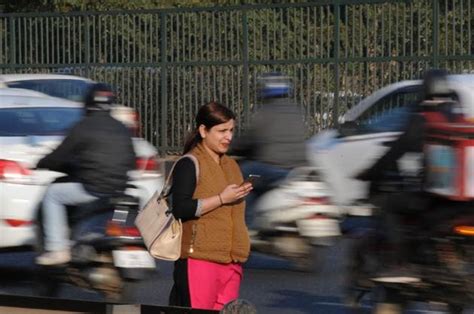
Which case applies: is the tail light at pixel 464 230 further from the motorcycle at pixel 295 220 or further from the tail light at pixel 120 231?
the motorcycle at pixel 295 220

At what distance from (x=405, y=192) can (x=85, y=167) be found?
8.20 ft

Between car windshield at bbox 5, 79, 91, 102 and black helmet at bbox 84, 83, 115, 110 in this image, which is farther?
car windshield at bbox 5, 79, 91, 102

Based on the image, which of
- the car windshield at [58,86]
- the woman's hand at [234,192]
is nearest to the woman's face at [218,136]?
the woman's hand at [234,192]

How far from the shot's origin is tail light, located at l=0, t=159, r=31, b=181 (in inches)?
432

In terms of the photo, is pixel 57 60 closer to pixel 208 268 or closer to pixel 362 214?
pixel 362 214

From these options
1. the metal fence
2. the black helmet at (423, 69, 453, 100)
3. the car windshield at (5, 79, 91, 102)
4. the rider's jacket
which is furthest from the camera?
the metal fence

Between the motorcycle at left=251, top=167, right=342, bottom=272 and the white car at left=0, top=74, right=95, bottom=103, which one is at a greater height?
the white car at left=0, top=74, right=95, bottom=103

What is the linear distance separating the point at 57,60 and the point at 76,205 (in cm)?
Answer: 1509

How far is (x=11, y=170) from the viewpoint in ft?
36.0

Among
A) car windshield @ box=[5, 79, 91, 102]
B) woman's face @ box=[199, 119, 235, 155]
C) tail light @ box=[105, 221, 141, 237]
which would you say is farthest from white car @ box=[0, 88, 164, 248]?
car windshield @ box=[5, 79, 91, 102]

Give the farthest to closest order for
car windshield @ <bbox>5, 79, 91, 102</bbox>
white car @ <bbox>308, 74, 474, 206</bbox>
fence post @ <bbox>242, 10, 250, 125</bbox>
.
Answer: fence post @ <bbox>242, 10, 250, 125</bbox>, car windshield @ <bbox>5, 79, 91, 102</bbox>, white car @ <bbox>308, 74, 474, 206</bbox>

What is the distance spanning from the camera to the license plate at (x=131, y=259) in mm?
9453

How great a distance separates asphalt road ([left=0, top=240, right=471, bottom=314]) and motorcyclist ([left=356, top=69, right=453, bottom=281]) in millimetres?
1133

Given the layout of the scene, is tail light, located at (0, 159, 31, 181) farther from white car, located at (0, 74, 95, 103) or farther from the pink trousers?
white car, located at (0, 74, 95, 103)
